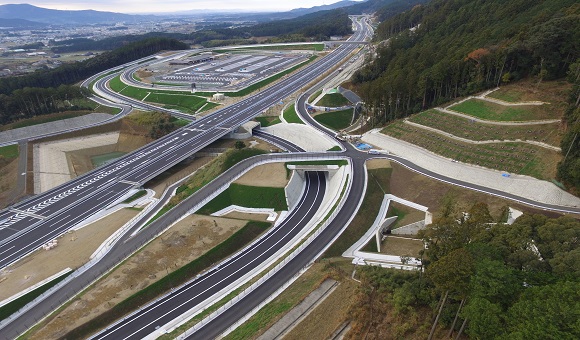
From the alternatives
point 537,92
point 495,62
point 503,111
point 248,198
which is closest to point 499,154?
point 503,111

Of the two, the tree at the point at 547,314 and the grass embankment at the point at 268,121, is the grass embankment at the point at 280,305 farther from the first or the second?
the grass embankment at the point at 268,121

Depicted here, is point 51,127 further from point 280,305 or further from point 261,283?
point 280,305

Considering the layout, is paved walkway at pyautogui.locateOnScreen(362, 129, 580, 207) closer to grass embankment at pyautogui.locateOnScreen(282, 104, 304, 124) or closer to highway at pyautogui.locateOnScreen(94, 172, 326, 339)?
highway at pyautogui.locateOnScreen(94, 172, 326, 339)

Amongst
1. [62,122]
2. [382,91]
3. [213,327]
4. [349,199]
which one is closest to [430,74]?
[382,91]

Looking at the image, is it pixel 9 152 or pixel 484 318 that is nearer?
pixel 484 318

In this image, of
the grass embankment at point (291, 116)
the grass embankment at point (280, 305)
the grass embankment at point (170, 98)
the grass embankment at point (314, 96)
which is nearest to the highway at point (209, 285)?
the grass embankment at point (280, 305)

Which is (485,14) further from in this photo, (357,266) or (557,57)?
(357,266)

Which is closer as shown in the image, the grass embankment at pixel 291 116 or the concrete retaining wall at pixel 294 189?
the concrete retaining wall at pixel 294 189

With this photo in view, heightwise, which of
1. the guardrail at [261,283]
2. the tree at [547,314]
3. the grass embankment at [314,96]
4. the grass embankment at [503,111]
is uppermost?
the grass embankment at [503,111]
